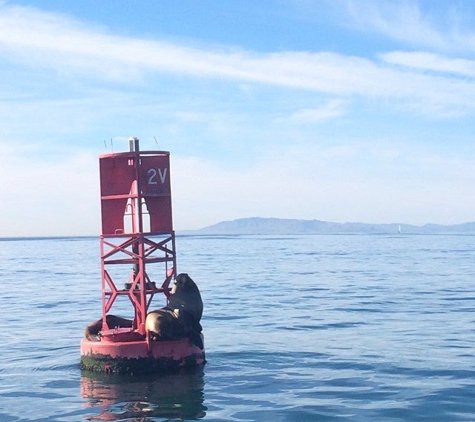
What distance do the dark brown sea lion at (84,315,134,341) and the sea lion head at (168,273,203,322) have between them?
1.89 m

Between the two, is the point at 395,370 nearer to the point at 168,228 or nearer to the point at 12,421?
the point at 168,228

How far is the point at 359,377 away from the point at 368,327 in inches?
362

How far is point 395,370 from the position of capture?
70.4ft

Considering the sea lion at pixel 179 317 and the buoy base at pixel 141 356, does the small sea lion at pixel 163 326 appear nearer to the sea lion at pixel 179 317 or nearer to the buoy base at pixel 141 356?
the sea lion at pixel 179 317

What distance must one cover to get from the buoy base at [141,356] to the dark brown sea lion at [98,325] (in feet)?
2.38

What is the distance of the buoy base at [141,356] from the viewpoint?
20797mm

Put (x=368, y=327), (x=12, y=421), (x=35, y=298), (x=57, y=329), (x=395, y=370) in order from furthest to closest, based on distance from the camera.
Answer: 1. (x=35, y=298)
2. (x=57, y=329)
3. (x=368, y=327)
4. (x=395, y=370)
5. (x=12, y=421)

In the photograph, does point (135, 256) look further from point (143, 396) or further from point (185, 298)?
point (143, 396)

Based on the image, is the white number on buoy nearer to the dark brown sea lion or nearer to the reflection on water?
the dark brown sea lion

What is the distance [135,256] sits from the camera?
71.8 ft

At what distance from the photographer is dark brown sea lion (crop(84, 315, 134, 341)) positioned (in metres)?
22.0

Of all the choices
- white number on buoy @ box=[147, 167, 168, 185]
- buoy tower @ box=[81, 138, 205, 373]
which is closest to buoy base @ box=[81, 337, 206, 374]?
buoy tower @ box=[81, 138, 205, 373]

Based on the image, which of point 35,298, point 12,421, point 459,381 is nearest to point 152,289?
point 12,421

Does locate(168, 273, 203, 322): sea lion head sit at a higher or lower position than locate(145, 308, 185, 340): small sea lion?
higher
